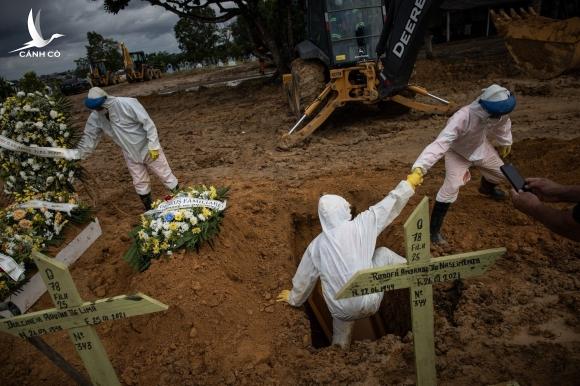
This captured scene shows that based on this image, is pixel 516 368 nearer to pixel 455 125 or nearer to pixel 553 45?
pixel 455 125

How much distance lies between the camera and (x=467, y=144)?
393cm

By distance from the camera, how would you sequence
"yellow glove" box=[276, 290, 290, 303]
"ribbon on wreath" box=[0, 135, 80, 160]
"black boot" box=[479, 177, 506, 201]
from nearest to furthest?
"yellow glove" box=[276, 290, 290, 303]
"ribbon on wreath" box=[0, 135, 80, 160]
"black boot" box=[479, 177, 506, 201]

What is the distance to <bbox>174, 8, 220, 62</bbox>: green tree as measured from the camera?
115ft

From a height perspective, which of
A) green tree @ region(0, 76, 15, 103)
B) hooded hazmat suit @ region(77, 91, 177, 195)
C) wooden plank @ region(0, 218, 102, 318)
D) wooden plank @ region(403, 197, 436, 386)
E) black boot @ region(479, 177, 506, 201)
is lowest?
black boot @ region(479, 177, 506, 201)

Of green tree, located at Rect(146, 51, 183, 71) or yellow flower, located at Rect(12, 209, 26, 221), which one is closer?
yellow flower, located at Rect(12, 209, 26, 221)

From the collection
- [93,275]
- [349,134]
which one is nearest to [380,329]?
[93,275]

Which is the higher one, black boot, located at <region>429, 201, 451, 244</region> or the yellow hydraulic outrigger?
the yellow hydraulic outrigger

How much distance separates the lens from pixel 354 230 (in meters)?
3.09

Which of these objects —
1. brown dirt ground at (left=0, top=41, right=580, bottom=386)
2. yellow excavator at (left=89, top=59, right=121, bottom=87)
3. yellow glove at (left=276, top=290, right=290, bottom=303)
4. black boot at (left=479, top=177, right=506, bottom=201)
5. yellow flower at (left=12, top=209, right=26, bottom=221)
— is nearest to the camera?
brown dirt ground at (left=0, top=41, right=580, bottom=386)

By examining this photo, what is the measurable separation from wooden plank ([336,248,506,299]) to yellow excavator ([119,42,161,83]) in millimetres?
27358

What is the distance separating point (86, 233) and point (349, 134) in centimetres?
526

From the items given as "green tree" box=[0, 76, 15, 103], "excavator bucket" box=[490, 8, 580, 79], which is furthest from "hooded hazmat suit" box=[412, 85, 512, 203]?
"excavator bucket" box=[490, 8, 580, 79]

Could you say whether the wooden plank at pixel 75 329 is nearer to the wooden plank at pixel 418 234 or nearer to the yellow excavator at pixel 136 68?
the wooden plank at pixel 418 234

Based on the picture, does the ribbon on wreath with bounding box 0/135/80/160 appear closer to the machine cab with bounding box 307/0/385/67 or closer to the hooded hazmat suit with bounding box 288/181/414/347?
the hooded hazmat suit with bounding box 288/181/414/347
